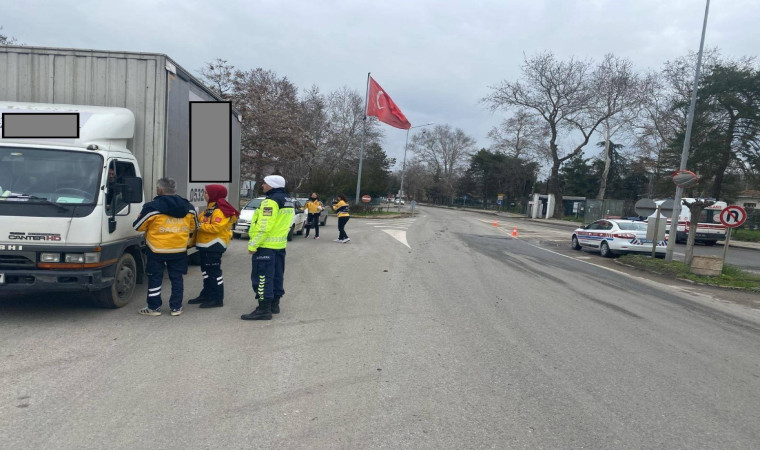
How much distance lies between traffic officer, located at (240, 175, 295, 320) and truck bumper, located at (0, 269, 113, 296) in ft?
5.87

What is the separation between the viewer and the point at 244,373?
4.54 m

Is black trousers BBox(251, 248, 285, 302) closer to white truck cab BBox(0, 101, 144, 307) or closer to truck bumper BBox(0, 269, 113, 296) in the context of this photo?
white truck cab BBox(0, 101, 144, 307)

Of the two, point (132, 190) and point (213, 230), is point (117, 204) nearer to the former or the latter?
point (132, 190)

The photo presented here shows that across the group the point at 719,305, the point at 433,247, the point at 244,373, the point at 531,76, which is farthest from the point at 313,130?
the point at 244,373

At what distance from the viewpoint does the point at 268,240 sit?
20.2 ft

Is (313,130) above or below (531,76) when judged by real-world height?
below

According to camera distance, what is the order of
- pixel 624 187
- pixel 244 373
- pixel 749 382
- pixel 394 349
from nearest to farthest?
pixel 244 373, pixel 749 382, pixel 394 349, pixel 624 187

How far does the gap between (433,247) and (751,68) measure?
29.9m

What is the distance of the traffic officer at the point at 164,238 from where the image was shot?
6031mm

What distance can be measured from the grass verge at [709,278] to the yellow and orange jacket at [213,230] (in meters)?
11.3

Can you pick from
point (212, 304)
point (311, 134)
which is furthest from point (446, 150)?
point (212, 304)

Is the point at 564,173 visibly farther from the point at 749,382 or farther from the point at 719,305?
the point at 749,382

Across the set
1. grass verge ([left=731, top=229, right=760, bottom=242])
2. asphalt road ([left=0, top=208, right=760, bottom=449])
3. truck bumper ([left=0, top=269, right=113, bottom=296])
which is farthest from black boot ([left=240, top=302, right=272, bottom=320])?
grass verge ([left=731, top=229, right=760, bottom=242])

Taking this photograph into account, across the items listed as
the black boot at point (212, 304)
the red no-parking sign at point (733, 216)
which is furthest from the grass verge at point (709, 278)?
the black boot at point (212, 304)
